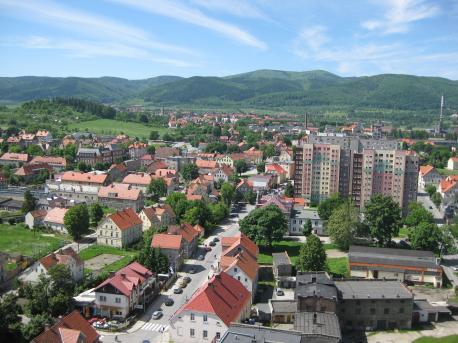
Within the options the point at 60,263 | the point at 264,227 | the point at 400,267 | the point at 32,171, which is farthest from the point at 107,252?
the point at 32,171

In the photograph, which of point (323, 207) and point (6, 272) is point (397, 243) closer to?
point (323, 207)

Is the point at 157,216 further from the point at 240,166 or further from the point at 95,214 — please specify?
the point at 240,166

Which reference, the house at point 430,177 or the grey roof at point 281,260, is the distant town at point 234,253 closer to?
the grey roof at point 281,260

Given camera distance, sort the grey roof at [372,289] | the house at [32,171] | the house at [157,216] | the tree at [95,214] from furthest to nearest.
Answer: the house at [32,171]
the tree at [95,214]
the house at [157,216]
the grey roof at [372,289]

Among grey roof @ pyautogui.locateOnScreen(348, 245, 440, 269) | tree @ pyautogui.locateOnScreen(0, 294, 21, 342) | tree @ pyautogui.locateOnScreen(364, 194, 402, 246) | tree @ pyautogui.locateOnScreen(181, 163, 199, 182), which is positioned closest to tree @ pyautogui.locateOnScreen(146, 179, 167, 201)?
tree @ pyautogui.locateOnScreen(181, 163, 199, 182)

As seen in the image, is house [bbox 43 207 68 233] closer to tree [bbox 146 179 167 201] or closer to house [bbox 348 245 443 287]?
tree [bbox 146 179 167 201]

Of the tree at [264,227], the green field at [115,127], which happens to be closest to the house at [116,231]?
the tree at [264,227]
